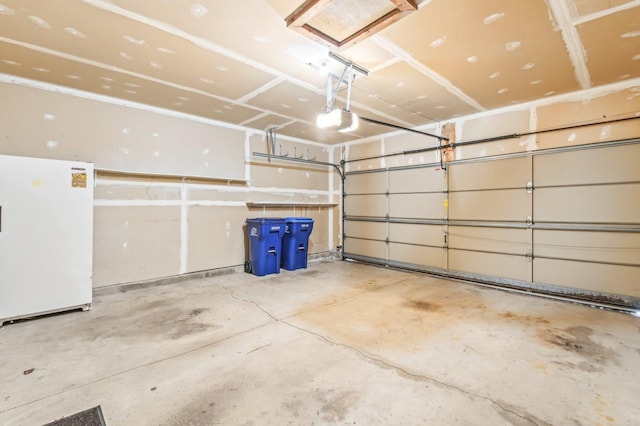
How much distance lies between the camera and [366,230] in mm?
6125

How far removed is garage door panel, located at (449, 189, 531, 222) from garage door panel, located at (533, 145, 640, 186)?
0.32m

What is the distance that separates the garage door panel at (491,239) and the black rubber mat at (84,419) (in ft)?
15.7

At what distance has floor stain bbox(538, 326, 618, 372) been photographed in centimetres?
219

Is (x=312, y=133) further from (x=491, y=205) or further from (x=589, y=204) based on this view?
(x=589, y=204)

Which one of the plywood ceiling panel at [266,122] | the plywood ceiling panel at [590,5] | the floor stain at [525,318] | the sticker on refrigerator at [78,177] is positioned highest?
the plywood ceiling panel at [266,122]

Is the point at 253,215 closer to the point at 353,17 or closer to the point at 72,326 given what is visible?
the point at 72,326

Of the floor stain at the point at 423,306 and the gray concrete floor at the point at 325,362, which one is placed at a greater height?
the floor stain at the point at 423,306

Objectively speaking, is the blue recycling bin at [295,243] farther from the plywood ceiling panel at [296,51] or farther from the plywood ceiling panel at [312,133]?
the plywood ceiling panel at [296,51]

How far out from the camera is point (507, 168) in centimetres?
426

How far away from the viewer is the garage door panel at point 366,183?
5797 millimetres

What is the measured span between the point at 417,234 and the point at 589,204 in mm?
2373

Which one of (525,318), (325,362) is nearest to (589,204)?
(525,318)

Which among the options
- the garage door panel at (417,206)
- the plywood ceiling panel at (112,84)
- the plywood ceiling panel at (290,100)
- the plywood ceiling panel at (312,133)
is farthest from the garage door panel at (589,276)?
the plywood ceiling panel at (112,84)

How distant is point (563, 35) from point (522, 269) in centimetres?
301
